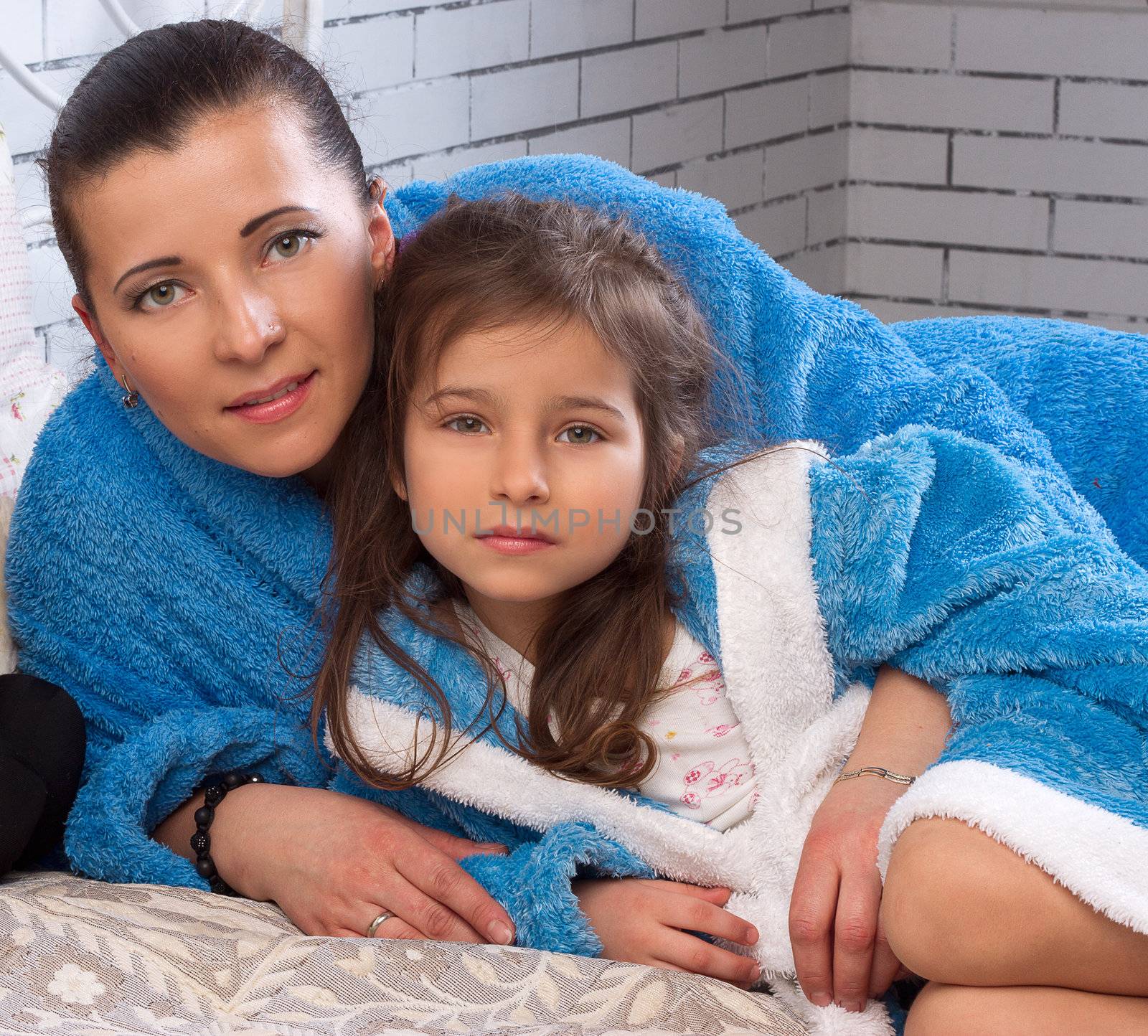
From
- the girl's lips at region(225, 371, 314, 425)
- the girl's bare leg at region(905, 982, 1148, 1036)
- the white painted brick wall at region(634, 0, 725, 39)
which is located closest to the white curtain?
the girl's lips at region(225, 371, 314, 425)

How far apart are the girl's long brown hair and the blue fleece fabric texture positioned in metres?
0.07

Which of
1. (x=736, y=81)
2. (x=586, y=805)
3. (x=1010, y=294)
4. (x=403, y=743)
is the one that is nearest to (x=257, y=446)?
(x=403, y=743)

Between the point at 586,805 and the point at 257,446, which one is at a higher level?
the point at 257,446

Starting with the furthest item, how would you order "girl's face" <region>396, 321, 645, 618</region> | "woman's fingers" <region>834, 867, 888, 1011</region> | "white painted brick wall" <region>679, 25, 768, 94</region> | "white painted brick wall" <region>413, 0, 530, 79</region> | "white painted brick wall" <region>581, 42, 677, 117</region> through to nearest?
"white painted brick wall" <region>679, 25, 768, 94</region>, "white painted brick wall" <region>581, 42, 677, 117</region>, "white painted brick wall" <region>413, 0, 530, 79</region>, "girl's face" <region>396, 321, 645, 618</region>, "woman's fingers" <region>834, 867, 888, 1011</region>

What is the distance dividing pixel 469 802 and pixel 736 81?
2247mm

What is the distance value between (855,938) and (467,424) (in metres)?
0.49

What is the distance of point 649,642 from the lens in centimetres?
122

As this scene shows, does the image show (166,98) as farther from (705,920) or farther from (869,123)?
(869,123)

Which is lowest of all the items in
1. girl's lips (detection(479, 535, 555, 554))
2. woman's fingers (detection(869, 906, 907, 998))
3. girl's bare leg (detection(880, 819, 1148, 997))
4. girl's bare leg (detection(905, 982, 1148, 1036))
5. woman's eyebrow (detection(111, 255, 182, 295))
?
woman's fingers (detection(869, 906, 907, 998))

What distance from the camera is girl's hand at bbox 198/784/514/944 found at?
1132mm

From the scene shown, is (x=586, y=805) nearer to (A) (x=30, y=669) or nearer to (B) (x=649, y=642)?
(B) (x=649, y=642)

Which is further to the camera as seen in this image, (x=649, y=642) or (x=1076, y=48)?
(x=1076, y=48)

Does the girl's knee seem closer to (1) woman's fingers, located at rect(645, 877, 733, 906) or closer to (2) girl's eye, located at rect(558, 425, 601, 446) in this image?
(1) woman's fingers, located at rect(645, 877, 733, 906)

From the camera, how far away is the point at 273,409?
119cm
